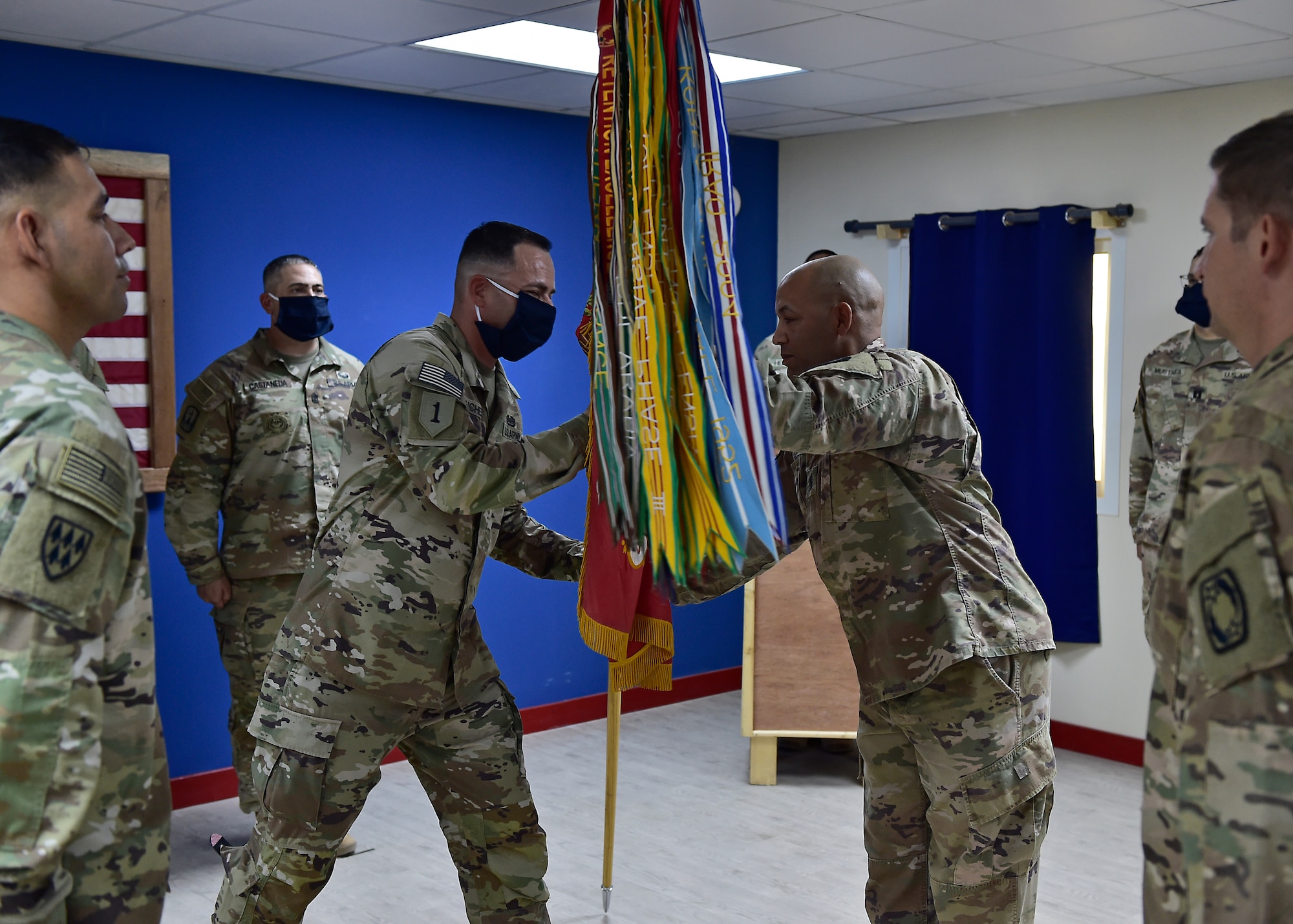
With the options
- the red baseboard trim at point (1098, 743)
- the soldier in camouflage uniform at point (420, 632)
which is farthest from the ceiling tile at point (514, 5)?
the red baseboard trim at point (1098, 743)

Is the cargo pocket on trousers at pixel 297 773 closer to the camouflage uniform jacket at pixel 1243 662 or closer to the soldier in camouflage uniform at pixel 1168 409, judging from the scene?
the camouflage uniform jacket at pixel 1243 662

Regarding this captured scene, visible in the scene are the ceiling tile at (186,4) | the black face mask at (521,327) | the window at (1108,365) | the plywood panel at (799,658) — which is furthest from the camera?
the window at (1108,365)

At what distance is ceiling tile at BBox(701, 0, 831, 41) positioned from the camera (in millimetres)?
3541

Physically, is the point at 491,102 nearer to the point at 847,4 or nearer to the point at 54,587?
the point at 847,4

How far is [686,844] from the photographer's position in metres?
4.18

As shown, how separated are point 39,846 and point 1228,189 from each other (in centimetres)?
165

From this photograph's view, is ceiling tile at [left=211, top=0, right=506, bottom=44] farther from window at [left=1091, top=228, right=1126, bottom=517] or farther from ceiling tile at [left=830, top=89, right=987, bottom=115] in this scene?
window at [left=1091, top=228, right=1126, bottom=517]

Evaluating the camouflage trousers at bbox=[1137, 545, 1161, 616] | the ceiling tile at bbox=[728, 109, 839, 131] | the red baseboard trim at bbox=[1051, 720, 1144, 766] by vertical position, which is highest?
the ceiling tile at bbox=[728, 109, 839, 131]

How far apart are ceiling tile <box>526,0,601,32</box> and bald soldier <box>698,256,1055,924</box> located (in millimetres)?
1403

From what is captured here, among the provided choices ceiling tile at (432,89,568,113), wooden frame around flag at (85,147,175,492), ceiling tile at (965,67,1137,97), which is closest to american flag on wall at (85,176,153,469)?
wooden frame around flag at (85,147,175,492)

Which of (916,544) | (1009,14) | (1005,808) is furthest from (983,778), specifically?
(1009,14)

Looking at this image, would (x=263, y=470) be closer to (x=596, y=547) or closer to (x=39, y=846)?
(x=596, y=547)

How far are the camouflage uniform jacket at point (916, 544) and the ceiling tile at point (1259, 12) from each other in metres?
1.88

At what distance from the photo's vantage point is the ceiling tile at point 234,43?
3.81 m
